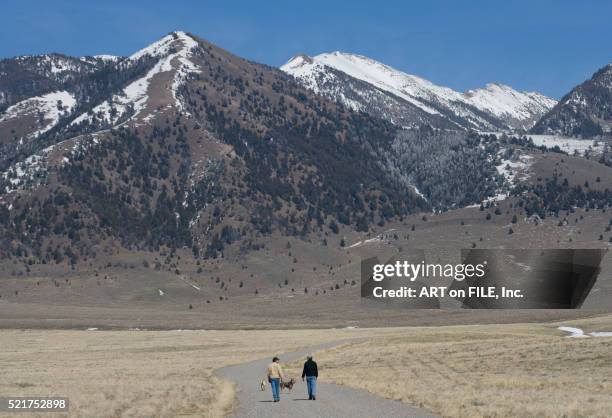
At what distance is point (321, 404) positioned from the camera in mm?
38844

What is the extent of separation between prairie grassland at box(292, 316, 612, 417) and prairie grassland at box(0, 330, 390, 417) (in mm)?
8524

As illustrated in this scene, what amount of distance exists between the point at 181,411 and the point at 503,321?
148278 mm

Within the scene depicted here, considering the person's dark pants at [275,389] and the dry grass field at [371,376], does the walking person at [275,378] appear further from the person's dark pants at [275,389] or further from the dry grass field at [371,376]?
the dry grass field at [371,376]

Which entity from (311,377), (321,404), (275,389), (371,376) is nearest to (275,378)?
(275,389)

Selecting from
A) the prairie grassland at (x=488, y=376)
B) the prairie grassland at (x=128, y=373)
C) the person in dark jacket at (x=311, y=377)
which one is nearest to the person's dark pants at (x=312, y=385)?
the person in dark jacket at (x=311, y=377)

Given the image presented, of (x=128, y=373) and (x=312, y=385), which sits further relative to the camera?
(x=128, y=373)

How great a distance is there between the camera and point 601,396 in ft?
132

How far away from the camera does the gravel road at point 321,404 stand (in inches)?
1382

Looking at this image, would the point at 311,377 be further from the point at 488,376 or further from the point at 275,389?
the point at 488,376

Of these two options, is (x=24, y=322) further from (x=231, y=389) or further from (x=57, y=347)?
(x=231, y=389)

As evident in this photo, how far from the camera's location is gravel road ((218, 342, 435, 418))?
3509cm

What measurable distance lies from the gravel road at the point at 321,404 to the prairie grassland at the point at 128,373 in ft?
3.54

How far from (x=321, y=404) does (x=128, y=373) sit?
2673cm

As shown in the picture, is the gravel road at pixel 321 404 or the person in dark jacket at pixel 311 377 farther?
the person in dark jacket at pixel 311 377
